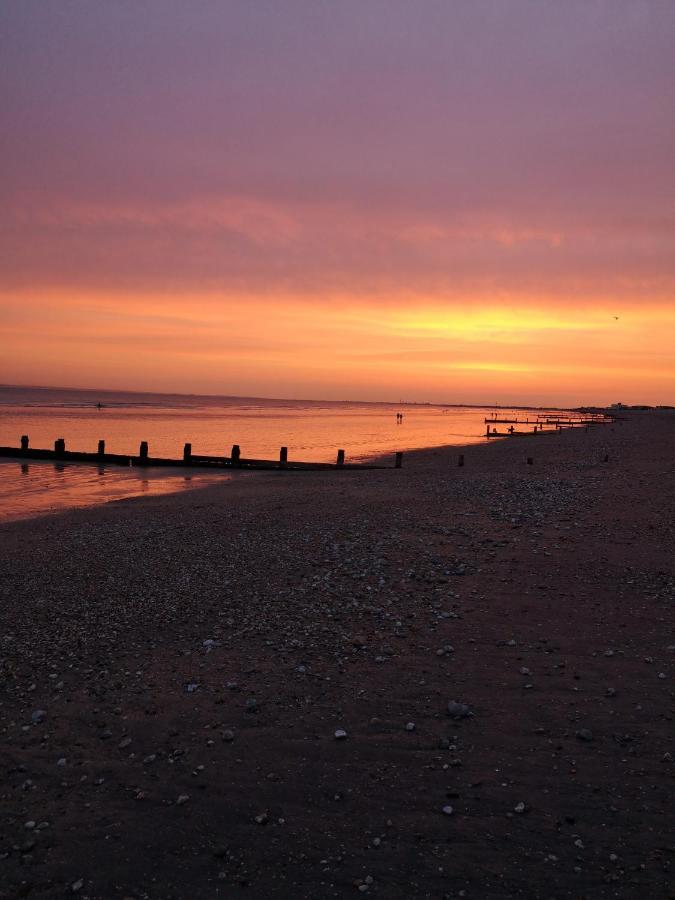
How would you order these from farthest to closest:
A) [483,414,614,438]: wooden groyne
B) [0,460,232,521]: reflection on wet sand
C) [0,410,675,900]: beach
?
[483,414,614,438]: wooden groyne → [0,460,232,521]: reflection on wet sand → [0,410,675,900]: beach

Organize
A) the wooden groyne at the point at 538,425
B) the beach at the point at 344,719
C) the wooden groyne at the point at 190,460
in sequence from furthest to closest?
the wooden groyne at the point at 538,425 → the wooden groyne at the point at 190,460 → the beach at the point at 344,719

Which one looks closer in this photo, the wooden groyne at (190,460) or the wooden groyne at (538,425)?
the wooden groyne at (190,460)

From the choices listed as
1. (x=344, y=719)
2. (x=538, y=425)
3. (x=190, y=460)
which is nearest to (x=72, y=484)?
(x=190, y=460)

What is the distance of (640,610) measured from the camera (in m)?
9.01

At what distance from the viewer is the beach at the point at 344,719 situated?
4641 mm

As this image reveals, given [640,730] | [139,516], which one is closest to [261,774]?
[640,730]

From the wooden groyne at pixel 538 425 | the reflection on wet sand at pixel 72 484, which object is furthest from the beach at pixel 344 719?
the wooden groyne at pixel 538 425

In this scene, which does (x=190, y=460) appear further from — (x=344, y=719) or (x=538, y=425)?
(x=538, y=425)

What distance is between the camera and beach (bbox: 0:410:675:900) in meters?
4.64

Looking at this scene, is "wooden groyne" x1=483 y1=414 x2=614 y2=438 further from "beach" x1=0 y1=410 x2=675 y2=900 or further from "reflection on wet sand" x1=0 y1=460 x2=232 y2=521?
"beach" x1=0 y1=410 x2=675 y2=900

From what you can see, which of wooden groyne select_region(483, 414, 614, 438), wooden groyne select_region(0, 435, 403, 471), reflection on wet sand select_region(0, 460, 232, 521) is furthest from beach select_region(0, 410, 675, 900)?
wooden groyne select_region(483, 414, 614, 438)

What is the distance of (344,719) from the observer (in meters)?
6.45

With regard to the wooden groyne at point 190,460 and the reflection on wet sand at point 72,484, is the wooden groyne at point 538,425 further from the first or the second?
the reflection on wet sand at point 72,484

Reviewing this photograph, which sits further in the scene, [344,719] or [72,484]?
[72,484]
